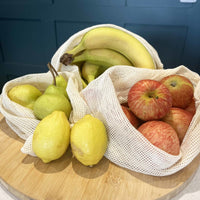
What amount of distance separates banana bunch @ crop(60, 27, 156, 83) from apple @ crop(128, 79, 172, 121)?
137 millimetres

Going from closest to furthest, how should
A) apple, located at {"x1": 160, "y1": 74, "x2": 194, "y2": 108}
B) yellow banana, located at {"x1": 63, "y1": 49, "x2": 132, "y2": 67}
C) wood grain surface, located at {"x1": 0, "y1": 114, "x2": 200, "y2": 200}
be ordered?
wood grain surface, located at {"x1": 0, "y1": 114, "x2": 200, "y2": 200}, apple, located at {"x1": 160, "y1": 74, "x2": 194, "y2": 108}, yellow banana, located at {"x1": 63, "y1": 49, "x2": 132, "y2": 67}

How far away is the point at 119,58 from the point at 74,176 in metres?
0.35

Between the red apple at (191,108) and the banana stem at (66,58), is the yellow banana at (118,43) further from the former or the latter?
the red apple at (191,108)

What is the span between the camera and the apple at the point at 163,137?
0.36 metres

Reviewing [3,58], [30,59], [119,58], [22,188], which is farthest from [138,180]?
[3,58]

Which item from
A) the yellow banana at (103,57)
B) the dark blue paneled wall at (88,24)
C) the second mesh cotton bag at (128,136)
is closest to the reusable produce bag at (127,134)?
the second mesh cotton bag at (128,136)

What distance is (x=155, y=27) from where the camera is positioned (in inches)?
40.4

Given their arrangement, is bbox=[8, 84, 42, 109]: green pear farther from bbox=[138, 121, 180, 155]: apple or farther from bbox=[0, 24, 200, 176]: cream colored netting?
bbox=[138, 121, 180, 155]: apple

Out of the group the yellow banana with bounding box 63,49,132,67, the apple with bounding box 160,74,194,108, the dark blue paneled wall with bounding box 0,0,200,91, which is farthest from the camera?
the dark blue paneled wall with bounding box 0,0,200,91

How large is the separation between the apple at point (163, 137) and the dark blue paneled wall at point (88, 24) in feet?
2.63

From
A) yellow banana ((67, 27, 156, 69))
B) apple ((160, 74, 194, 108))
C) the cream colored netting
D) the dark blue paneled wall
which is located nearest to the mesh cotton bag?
the cream colored netting

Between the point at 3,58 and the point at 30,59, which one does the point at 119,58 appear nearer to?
the point at 30,59

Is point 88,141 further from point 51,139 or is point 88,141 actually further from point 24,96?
point 24,96

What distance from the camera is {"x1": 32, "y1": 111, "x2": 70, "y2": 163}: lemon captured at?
357 millimetres
